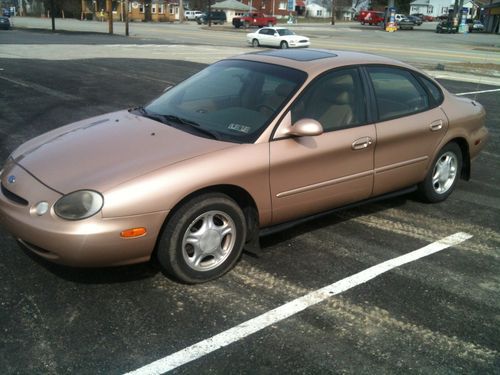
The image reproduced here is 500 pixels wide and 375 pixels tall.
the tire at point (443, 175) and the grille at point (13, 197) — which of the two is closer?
the grille at point (13, 197)

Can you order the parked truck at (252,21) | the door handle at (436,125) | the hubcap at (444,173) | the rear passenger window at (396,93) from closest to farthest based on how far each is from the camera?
the rear passenger window at (396,93) → the door handle at (436,125) → the hubcap at (444,173) → the parked truck at (252,21)

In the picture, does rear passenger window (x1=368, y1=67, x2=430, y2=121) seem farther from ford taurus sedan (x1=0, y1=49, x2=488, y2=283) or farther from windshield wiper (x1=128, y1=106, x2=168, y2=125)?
windshield wiper (x1=128, y1=106, x2=168, y2=125)

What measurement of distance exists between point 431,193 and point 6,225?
13.0ft

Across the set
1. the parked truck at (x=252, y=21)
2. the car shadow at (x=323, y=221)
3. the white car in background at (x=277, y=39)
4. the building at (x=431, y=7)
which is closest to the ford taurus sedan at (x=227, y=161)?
the car shadow at (x=323, y=221)

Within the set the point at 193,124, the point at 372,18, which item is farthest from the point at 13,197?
the point at 372,18

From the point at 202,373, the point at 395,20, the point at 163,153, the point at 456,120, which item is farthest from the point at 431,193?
the point at 395,20

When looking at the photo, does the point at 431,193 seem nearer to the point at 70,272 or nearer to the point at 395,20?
the point at 70,272

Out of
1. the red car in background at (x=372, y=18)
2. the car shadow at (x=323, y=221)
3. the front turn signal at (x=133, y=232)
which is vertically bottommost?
the car shadow at (x=323, y=221)

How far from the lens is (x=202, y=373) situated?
275cm

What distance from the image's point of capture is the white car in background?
3228 cm

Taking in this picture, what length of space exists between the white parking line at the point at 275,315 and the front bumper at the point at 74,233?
752 millimetres

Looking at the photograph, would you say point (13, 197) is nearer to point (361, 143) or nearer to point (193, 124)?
point (193, 124)

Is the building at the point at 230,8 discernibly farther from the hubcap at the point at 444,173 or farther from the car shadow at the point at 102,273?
the car shadow at the point at 102,273

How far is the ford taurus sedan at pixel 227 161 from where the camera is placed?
3.24 metres
